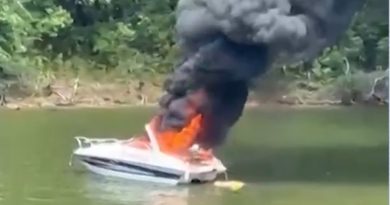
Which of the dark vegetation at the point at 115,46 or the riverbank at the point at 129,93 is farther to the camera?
the dark vegetation at the point at 115,46

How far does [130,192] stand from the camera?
7.05m

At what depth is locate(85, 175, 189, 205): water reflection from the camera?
6695 mm

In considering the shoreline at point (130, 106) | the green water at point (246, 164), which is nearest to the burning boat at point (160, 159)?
the green water at point (246, 164)

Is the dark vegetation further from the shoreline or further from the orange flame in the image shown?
the orange flame

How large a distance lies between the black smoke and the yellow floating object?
342mm

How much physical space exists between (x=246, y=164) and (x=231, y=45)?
1.09 meters

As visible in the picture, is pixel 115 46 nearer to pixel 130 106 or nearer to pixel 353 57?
Result: pixel 130 106

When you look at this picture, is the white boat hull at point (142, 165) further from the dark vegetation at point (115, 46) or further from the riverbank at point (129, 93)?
the dark vegetation at point (115, 46)

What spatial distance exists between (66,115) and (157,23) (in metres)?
4.22

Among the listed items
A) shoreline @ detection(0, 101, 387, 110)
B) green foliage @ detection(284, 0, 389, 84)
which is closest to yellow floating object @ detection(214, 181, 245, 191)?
shoreline @ detection(0, 101, 387, 110)

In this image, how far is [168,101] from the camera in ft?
25.2

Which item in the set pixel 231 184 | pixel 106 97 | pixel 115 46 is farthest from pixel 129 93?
pixel 231 184

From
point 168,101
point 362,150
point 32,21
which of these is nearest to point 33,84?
point 32,21

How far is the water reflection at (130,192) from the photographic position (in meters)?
6.70
